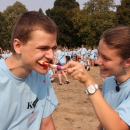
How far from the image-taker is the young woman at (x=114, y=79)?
1.94m

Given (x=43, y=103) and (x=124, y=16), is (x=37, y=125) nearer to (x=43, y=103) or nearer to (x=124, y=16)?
(x=43, y=103)

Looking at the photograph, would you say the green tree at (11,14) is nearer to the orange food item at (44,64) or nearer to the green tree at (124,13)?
the green tree at (124,13)

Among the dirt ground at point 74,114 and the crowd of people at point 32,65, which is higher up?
the crowd of people at point 32,65

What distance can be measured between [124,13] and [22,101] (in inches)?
1970

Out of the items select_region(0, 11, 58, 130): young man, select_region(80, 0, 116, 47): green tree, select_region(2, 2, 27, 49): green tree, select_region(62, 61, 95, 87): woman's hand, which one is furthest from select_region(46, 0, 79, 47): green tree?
select_region(62, 61, 95, 87): woman's hand

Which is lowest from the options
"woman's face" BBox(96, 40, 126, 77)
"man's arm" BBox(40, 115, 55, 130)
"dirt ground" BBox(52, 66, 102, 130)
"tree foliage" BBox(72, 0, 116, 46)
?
"tree foliage" BBox(72, 0, 116, 46)

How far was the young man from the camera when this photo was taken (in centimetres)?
221

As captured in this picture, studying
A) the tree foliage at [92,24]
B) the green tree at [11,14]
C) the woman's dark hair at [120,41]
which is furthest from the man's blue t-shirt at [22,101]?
the green tree at [11,14]

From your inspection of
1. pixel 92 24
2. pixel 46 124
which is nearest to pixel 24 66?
pixel 46 124

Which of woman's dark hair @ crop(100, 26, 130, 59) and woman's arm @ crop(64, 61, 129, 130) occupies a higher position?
woman's dark hair @ crop(100, 26, 130, 59)

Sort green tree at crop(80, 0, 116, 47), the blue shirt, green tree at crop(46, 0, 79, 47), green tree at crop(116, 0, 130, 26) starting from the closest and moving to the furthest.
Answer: the blue shirt, green tree at crop(116, 0, 130, 26), green tree at crop(80, 0, 116, 47), green tree at crop(46, 0, 79, 47)

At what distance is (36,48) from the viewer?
2225mm

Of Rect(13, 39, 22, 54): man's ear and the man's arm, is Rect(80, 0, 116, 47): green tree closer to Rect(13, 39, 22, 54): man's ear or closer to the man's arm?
the man's arm

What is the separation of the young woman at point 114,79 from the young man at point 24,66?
1.37 ft
